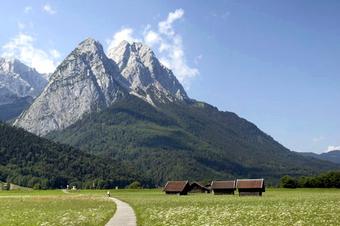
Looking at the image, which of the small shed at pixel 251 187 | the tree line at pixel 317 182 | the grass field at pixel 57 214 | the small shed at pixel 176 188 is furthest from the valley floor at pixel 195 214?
the tree line at pixel 317 182

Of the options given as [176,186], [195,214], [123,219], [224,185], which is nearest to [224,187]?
[224,185]

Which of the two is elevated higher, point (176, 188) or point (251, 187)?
point (176, 188)

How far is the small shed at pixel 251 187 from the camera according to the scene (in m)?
122

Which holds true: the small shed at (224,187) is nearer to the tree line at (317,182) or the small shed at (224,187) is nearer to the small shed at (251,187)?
the small shed at (251,187)

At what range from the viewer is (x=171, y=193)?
14388 centimetres

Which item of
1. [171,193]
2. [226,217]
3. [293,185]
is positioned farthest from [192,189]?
[226,217]

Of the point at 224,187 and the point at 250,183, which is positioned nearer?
the point at 250,183

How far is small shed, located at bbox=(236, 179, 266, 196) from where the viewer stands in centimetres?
12181

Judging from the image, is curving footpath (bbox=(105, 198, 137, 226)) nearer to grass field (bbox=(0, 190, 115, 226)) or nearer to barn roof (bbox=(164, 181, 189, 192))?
grass field (bbox=(0, 190, 115, 226))

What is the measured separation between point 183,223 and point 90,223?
25.3ft

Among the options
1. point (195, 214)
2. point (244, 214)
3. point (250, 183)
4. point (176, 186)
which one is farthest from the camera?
point (176, 186)

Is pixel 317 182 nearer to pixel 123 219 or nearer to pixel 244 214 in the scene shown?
pixel 244 214

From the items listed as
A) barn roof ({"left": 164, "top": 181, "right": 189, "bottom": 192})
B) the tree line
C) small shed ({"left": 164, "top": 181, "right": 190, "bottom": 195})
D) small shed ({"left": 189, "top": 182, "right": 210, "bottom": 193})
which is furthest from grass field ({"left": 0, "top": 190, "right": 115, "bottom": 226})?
the tree line

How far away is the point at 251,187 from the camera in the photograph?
123000 mm
